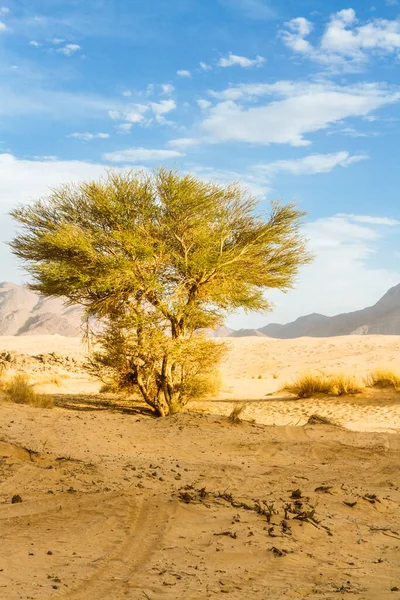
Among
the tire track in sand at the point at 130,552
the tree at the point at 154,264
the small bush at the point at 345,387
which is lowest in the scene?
the small bush at the point at 345,387

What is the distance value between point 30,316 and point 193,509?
12525 centimetres

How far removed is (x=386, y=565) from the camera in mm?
4727

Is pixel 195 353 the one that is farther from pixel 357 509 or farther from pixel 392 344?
pixel 392 344

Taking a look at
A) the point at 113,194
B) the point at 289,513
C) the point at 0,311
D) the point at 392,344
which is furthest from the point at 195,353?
the point at 0,311

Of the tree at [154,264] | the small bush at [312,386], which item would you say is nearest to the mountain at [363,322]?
the small bush at [312,386]

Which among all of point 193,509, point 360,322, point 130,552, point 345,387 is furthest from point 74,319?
point 130,552

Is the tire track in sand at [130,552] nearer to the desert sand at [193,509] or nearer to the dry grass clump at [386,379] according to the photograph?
the desert sand at [193,509]

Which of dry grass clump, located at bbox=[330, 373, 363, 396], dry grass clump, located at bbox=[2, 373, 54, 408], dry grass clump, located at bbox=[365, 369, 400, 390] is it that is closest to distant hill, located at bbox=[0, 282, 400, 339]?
dry grass clump, located at bbox=[365, 369, 400, 390]

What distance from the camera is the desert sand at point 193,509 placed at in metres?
4.30

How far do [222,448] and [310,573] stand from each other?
6.42m

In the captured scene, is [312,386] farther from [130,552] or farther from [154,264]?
[130,552]

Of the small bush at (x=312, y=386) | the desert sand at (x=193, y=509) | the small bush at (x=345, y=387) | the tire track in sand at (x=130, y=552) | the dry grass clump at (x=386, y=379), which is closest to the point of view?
the tire track in sand at (x=130, y=552)

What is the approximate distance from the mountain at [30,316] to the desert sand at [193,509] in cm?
8586

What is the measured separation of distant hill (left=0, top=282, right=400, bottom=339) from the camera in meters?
114
